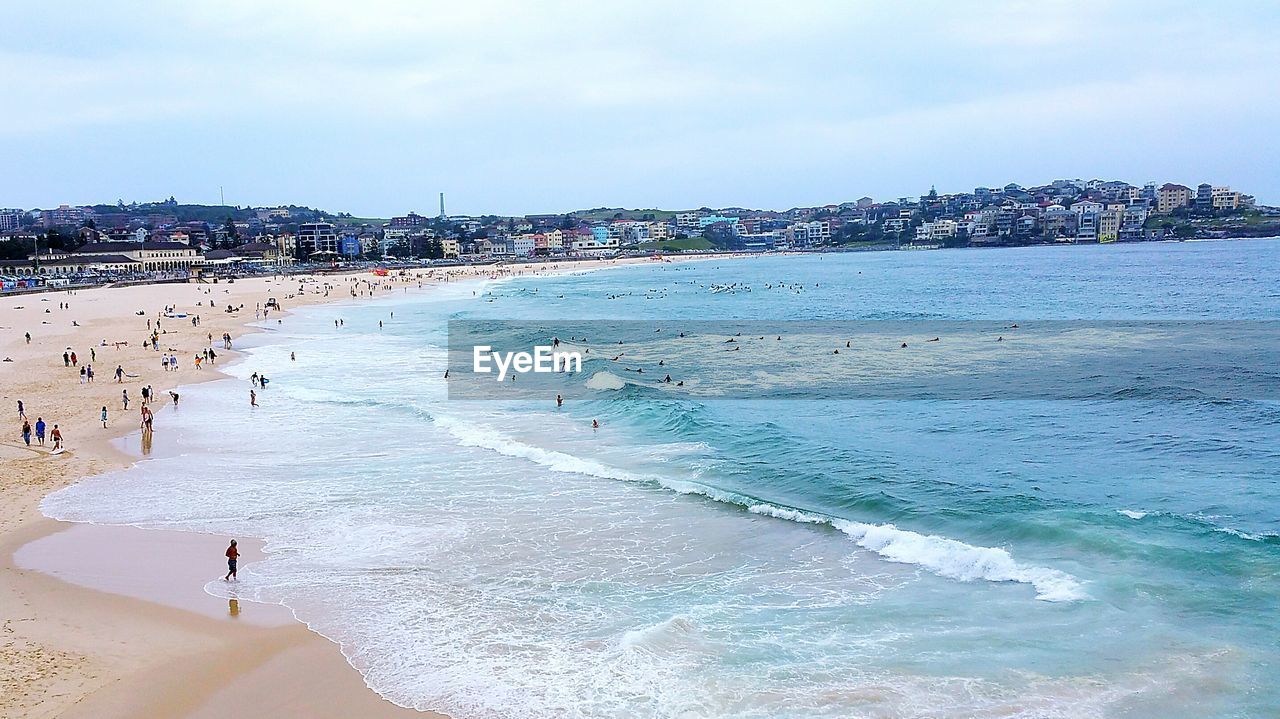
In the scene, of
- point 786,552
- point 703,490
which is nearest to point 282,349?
point 703,490

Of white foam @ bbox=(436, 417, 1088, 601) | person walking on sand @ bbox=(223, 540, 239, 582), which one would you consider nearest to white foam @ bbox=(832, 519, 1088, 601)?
white foam @ bbox=(436, 417, 1088, 601)

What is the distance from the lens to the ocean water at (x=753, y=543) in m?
11.2

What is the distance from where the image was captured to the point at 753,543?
16234 millimetres

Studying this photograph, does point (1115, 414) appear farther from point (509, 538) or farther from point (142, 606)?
point (142, 606)

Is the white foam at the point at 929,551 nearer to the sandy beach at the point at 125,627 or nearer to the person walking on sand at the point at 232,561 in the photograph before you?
the person walking on sand at the point at 232,561

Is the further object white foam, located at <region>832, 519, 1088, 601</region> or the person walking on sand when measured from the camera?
the person walking on sand

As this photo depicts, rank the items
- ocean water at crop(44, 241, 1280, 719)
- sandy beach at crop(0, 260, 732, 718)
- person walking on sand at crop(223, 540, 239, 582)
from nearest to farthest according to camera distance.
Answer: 1. sandy beach at crop(0, 260, 732, 718)
2. ocean water at crop(44, 241, 1280, 719)
3. person walking on sand at crop(223, 540, 239, 582)

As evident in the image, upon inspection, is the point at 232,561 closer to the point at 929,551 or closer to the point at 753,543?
the point at 753,543

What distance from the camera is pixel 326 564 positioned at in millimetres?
15328

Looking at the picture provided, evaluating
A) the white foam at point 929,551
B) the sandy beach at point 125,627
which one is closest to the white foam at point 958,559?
the white foam at point 929,551

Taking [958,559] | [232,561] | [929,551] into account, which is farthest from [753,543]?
[232,561]

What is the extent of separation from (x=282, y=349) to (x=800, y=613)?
3755 centimetres

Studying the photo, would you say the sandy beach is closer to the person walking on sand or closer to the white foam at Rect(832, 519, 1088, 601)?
the person walking on sand

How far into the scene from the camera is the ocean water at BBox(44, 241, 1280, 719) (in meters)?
11.2
